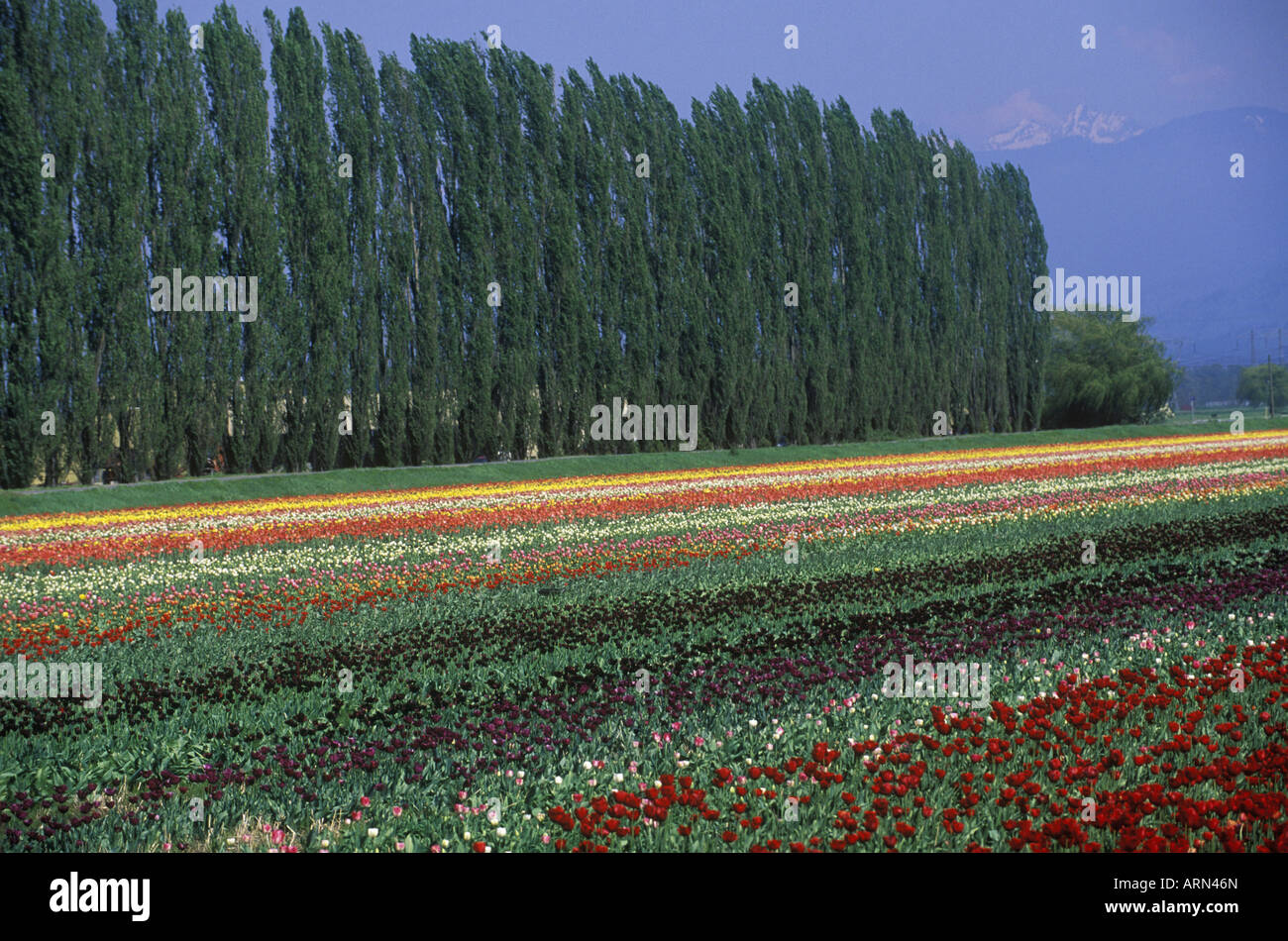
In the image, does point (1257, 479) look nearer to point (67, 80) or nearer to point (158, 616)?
point (158, 616)

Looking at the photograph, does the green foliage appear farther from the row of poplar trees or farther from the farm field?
the farm field

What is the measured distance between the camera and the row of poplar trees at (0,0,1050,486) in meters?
24.4

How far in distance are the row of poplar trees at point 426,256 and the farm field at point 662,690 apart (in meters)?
12.6

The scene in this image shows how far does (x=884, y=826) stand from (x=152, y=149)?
27493mm

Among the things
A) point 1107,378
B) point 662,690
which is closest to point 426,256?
point 662,690

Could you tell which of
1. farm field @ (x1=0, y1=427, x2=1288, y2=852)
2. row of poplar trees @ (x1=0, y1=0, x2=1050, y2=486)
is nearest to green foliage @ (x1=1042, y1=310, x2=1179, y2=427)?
row of poplar trees @ (x1=0, y1=0, x2=1050, y2=486)

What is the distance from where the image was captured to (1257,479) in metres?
19.3

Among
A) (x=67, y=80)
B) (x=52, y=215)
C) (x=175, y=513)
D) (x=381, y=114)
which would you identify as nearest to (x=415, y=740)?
(x=175, y=513)

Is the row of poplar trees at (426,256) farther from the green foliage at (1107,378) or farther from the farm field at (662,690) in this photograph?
the farm field at (662,690)

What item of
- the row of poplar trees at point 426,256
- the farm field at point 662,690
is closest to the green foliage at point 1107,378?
the row of poplar trees at point 426,256

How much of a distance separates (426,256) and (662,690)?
27.0 m

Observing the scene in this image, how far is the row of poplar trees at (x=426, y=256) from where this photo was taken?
2438cm

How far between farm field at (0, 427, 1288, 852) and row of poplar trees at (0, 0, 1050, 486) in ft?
41.4

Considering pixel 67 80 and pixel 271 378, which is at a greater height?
pixel 67 80
